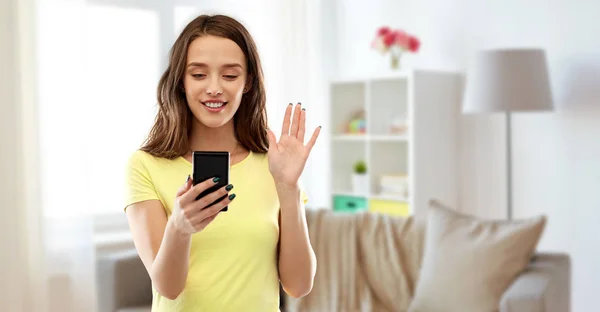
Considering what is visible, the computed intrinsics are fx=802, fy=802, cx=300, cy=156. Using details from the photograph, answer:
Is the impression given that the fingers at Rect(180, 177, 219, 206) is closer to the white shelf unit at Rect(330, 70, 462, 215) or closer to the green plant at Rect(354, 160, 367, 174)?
the white shelf unit at Rect(330, 70, 462, 215)

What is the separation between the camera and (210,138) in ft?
4.12

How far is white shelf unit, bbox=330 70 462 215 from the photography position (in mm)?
4242

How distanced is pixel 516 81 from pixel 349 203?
1.36 m

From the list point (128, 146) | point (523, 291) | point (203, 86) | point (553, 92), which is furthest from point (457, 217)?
point (203, 86)

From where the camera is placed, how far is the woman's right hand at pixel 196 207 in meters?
1.06

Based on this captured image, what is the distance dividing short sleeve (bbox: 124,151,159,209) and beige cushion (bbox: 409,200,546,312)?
1.96 metres

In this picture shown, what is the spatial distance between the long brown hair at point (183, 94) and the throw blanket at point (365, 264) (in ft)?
6.73

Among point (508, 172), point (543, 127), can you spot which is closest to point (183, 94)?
point (508, 172)

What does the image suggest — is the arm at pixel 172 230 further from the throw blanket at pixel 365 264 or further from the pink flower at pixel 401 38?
the pink flower at pixel 401 38

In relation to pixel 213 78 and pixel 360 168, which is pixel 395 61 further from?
pixel 213 78

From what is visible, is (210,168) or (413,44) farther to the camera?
(413,44)

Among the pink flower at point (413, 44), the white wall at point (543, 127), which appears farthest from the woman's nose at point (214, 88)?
the pink flower at point (413, 44)

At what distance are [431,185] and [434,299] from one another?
1389mm

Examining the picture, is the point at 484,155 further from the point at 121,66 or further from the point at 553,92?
the point at 121,66
